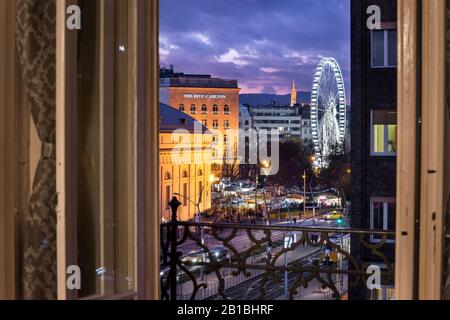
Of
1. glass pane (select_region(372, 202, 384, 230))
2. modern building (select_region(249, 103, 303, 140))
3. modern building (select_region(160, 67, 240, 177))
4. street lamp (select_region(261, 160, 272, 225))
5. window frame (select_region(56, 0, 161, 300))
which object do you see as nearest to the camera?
window frame (select_region(56, 0, 161, 300))

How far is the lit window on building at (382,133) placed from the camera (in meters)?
17.2

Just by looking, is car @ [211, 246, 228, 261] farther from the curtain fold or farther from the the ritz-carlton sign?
the the ritz-carlton sign

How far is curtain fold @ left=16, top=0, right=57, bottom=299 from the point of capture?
197cm

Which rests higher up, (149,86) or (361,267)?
(149,86)

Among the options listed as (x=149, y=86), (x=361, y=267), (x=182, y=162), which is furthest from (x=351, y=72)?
(x=182, y=162)

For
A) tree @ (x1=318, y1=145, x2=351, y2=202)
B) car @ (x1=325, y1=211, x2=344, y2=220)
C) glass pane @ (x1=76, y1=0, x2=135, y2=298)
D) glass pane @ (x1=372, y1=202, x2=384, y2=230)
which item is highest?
glass pane @ (x1=76, y1=0, x2=135, y2=298)

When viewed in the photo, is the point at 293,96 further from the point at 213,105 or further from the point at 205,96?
the point at 205,96

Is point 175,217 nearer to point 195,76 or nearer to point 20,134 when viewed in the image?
point 20,134

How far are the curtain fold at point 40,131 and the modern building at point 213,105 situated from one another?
3084cm

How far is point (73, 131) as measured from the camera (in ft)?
6.40

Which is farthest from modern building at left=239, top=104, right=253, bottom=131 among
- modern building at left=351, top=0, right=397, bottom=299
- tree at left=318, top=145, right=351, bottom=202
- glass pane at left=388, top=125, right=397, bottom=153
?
glass pane at left=388, top=125, right=397, bottom=153

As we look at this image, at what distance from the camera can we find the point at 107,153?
2115mm

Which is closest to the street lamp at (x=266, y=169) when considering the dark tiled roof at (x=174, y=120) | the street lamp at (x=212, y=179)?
the street lamp at (x=212, y=179)
